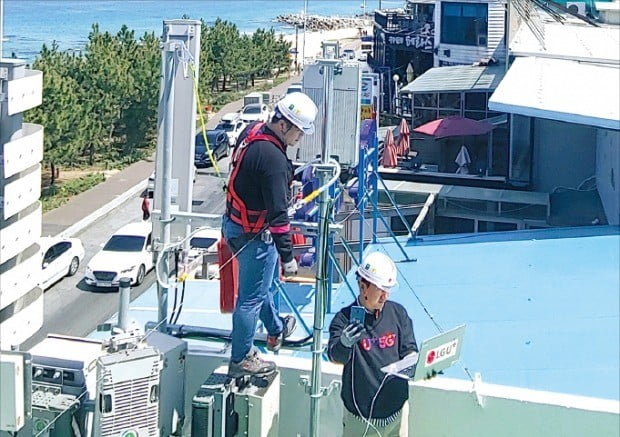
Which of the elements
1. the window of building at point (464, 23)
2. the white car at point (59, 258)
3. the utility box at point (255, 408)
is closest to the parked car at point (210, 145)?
the white car at point (59, 258)

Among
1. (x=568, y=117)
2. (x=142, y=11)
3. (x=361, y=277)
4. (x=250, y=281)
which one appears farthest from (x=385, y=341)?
(x=142, y=11)

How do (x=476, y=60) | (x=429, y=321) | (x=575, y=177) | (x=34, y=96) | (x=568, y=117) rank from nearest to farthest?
1. (x=34, y=96)
2. (x=429, y=321)
3. (x=568, y=117)
4. (x=575, y=177)
5. (x=476, y=60)

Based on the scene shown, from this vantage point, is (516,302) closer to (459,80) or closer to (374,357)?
(374,357)

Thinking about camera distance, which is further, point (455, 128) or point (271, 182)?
point (455, 128)

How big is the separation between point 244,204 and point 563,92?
968cm

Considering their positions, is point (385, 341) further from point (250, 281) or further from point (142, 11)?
point (142, 11)

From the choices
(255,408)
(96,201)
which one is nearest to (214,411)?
(255,408)

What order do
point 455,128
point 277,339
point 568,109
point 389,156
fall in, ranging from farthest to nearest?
point 455,128
point 389,156
point 568,109
point 277,339

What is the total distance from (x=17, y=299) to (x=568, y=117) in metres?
9.58

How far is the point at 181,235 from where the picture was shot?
6.52m

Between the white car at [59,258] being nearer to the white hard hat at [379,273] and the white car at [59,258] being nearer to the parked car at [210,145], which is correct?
the parked car at [210,145]

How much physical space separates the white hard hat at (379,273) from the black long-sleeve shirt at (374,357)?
17cm

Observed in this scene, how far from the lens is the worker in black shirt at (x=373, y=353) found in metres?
4.93

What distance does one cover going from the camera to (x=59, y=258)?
21.6 m
